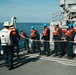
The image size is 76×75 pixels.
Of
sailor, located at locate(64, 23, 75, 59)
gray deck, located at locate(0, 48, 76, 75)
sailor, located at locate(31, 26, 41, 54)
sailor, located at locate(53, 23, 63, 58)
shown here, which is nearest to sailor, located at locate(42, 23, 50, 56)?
sailor, located at locate(53, 23, 63, 58)

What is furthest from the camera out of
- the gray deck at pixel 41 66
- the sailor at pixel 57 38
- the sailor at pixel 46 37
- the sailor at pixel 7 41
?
the sailor at pixel 46 37

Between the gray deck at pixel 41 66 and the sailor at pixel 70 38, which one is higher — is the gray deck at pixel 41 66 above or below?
below

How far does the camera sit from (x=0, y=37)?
8922 mm

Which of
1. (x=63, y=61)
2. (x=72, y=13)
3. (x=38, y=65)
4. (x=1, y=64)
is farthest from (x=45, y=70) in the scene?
(x=72, y=13)

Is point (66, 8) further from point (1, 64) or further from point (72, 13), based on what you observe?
point (1, 64)

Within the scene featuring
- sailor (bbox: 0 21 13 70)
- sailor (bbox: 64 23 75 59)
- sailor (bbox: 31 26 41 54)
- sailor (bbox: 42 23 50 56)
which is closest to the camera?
sailor (bbox: 0 21 13 70)

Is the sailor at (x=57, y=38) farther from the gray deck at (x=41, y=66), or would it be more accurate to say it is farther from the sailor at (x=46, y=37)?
the gray deck at (x=41, y=66)

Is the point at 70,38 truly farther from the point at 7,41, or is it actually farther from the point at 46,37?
the point at 7,41

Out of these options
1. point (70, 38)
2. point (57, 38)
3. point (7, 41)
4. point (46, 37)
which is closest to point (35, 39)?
point (46, 37)

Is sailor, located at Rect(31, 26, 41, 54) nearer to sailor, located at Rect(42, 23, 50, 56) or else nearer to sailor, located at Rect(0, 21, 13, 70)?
sailor, located at Rect(42, 23, 50, 56)

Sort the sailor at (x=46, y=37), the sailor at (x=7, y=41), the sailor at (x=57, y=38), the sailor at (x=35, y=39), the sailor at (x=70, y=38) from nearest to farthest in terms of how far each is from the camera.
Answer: the sailor at (x=7, y=41)
the sailor at (x=70, y=38)
the sailor at (x=57, y=38)
the sailor at (x=46, y=37)
the sailor at (x=35, y=39)

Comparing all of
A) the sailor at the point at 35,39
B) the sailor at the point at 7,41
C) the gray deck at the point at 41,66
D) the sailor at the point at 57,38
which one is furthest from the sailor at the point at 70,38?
the sailor at the point at 7,41

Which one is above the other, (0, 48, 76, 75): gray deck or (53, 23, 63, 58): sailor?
(53, 23, 63, 58): sailor

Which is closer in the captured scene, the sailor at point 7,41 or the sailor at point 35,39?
the sailor at point 7,41
